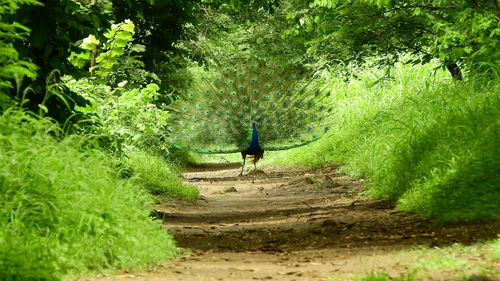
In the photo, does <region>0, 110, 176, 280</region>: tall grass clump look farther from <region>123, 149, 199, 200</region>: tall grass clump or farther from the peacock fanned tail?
the peacock fanned tail

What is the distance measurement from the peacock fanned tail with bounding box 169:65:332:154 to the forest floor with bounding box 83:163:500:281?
5582 mm

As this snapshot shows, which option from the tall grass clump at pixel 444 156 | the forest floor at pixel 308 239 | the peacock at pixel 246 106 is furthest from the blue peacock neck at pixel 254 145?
the forest floor at pixel 308 239

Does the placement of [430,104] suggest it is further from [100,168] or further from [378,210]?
[100,168]

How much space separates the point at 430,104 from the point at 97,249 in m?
6.26

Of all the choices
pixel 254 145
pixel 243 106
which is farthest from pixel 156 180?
pixel 243 106

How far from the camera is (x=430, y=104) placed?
10094 millimetres

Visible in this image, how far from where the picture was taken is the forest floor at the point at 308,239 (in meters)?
5.16

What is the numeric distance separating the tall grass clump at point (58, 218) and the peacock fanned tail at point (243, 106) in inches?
485

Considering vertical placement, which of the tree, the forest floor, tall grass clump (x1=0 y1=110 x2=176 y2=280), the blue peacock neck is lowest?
the blue peacock neck

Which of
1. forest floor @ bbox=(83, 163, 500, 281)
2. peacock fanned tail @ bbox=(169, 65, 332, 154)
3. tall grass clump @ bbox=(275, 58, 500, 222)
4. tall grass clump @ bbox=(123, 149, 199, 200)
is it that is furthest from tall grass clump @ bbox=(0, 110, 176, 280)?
peacock fanned tail @ bbox=(169, 65, 332, 154)

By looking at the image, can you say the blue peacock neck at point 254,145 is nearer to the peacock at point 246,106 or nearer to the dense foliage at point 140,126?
the peacock at point 246,106

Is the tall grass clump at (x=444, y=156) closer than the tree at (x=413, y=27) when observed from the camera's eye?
Yes

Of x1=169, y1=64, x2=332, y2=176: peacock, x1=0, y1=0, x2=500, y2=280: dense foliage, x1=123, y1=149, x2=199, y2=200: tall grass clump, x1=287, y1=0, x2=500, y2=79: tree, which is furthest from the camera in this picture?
x1=169, y1=64, x2=332, y2=176: peacock

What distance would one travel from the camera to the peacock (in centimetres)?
1827
